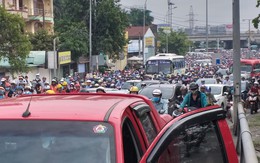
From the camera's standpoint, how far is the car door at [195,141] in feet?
10.2

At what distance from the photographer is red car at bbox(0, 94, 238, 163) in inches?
133

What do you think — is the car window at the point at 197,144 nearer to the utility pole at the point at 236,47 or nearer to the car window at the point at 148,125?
the car window at the point at 148,125

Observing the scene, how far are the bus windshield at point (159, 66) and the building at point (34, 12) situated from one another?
12406 mm

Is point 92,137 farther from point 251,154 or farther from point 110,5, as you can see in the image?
point 110,5

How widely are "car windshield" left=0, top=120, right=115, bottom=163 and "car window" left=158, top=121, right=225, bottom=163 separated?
1.48ft

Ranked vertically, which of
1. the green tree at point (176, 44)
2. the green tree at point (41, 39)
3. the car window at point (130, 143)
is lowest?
the car window at point (130, 143)

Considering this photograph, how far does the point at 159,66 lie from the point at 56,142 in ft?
118

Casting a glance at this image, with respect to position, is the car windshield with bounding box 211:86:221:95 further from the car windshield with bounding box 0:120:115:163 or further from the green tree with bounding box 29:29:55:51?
the green tree with bounding box 29:29:55:51

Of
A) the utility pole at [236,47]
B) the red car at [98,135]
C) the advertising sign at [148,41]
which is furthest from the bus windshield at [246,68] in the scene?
the advertising sign at [148,41]

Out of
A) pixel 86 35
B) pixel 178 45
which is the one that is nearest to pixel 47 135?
pixel 86 35

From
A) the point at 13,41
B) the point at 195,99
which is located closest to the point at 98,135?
the point at 195,99

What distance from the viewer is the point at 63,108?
3854mm

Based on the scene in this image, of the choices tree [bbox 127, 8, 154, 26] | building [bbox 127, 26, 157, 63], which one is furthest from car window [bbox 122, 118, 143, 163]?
tree [bbox 127, 8, 154, 26]

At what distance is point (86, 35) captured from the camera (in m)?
50.6
